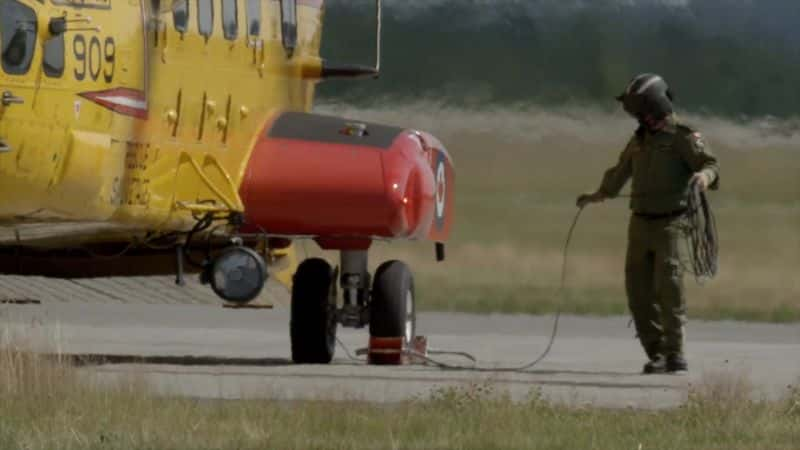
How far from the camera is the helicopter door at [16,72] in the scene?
1791cm

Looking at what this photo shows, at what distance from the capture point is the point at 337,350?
2378 centimetres

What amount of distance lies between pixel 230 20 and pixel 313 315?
2.25 meters

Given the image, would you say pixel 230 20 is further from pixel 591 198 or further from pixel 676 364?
pixel 676 364

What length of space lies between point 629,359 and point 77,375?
658 cm

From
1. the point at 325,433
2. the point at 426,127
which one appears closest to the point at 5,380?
the point at 325,433

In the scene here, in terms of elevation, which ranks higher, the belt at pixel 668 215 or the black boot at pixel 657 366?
the belt at pixel 668 215

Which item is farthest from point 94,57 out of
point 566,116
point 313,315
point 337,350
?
point 566,116

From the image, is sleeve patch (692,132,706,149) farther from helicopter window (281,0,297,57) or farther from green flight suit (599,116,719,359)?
helicopter window (281,0,297,57)

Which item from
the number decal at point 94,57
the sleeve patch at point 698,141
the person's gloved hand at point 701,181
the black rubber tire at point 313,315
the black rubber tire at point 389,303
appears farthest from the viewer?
the black rubber tire at point 313,315

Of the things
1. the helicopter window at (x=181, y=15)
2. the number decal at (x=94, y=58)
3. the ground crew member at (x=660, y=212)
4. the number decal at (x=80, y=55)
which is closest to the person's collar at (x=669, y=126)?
the ground crew member at (x=660, y=212)

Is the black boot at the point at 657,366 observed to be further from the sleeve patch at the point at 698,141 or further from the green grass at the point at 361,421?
the green grass at the point at 361,421

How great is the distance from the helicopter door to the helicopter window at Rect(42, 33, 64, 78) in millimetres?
129

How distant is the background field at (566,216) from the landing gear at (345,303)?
7090mm

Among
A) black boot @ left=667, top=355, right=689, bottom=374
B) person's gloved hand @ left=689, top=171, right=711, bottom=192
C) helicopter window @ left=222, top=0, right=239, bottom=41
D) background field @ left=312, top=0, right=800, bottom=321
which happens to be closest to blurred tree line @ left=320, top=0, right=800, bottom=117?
background field @ left=312, top=0, right=800, bottom=321
